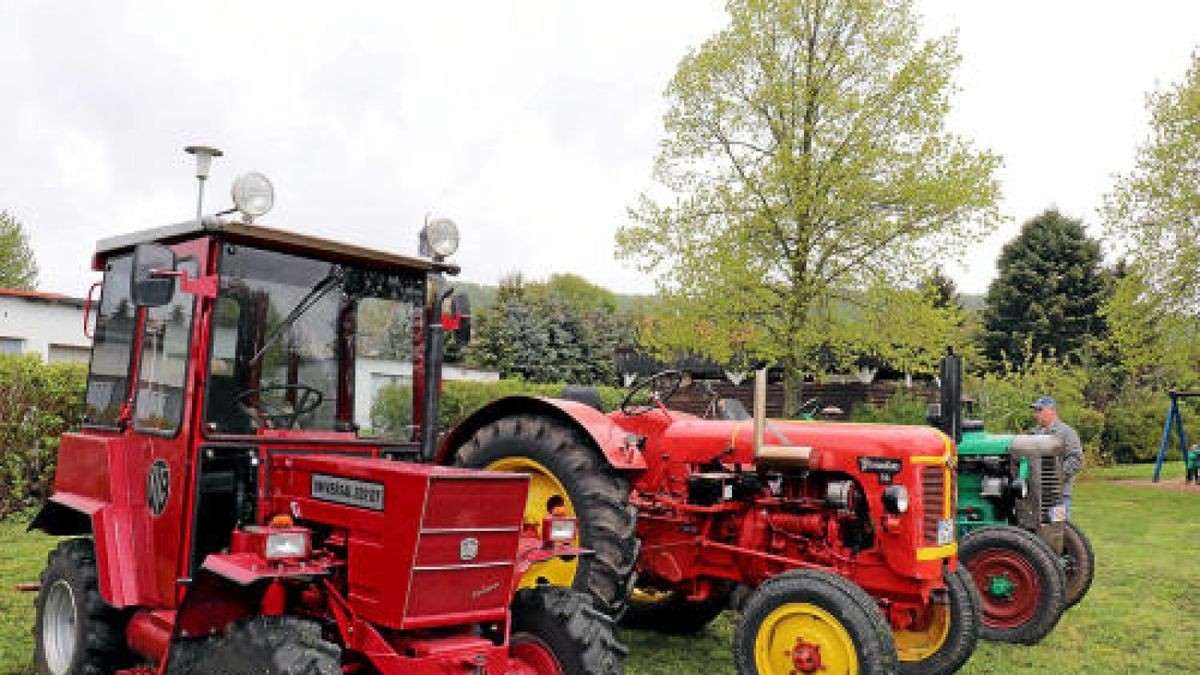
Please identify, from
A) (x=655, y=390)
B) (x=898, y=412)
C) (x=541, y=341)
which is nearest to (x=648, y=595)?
(x=655, y=390)

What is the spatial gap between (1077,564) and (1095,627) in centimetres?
67

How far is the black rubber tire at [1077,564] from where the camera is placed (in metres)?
8.28

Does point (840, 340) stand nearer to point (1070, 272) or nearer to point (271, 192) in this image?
point (271, 192)

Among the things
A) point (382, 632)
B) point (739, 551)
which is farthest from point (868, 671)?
point (382, 632)

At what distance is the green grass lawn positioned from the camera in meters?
6.23

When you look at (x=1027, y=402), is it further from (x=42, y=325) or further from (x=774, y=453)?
(x=42, y=325)

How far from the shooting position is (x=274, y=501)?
4.25m

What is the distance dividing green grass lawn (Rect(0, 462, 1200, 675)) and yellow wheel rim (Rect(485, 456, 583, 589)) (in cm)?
86

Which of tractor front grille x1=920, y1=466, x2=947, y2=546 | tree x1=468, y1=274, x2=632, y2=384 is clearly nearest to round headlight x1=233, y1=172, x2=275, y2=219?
tractor front grille x1=920, y1=466, x2=947, y2=546

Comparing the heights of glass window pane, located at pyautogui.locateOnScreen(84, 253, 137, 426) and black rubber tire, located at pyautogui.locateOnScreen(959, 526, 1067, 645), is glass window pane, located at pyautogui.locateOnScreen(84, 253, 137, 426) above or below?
above

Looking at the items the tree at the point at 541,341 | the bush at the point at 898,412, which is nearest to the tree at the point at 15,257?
the tree at the point at 541,341

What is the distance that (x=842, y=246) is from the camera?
1769cm

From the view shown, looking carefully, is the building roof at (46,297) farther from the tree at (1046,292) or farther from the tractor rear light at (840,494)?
the tree at (1046,292)

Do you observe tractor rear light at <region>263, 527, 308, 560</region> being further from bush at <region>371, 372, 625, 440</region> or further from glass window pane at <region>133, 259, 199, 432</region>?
bush at <region>371, 372, 625, 440</region>
